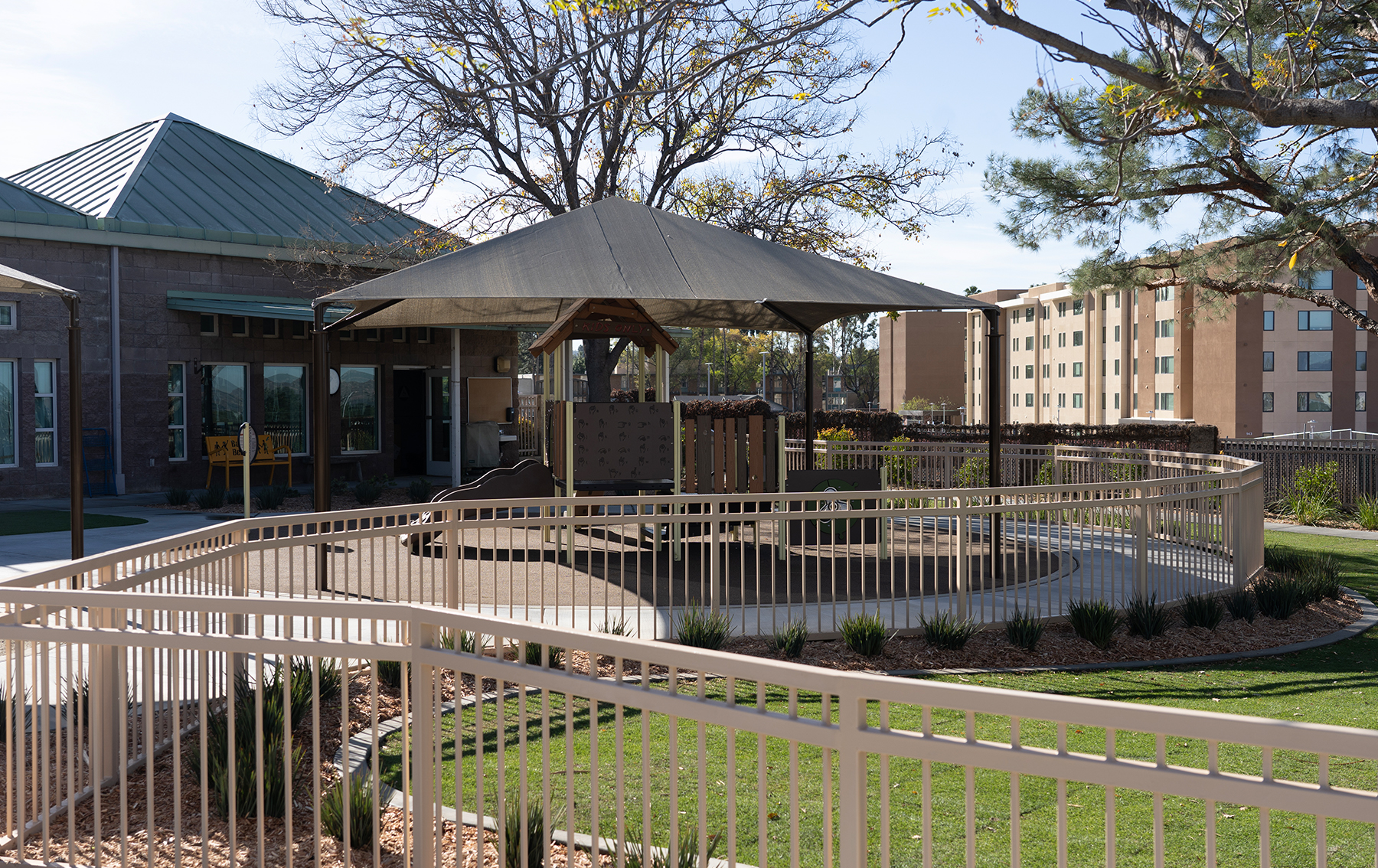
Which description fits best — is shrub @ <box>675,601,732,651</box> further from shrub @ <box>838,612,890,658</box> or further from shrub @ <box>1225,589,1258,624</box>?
shrub @ <box>1225,589,1258,624</box>

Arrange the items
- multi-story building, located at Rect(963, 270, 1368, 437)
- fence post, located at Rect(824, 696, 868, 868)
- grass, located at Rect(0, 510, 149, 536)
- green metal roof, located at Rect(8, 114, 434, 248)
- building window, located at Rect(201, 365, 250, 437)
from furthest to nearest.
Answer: multi-story building, located at Rect(963, 270, 1368, 437) < building window, located at Rect(201, 365, 250, 437) < green metal roof, located at Rect(8, 114, 434, 248) < grass, located at Rect(0, 510, 149, 536) < fence post, located at Rect(824, 696, 868, 868)

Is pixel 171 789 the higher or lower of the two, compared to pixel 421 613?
lower

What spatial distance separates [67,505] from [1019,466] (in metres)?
16.5

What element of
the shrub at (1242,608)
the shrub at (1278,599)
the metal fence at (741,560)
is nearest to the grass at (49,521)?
the metal fence at (741,560)

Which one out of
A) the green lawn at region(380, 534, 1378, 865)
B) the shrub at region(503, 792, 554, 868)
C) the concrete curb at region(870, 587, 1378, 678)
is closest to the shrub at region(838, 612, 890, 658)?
the concrete curb at region(870, 587, 1378, 678)

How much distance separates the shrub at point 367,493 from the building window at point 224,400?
4.03 m

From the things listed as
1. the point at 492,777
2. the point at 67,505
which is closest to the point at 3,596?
the point at 492,777

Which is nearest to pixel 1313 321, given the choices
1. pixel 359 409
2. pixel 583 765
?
pixel 359 409

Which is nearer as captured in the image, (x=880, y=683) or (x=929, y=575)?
(x=880, y=683)

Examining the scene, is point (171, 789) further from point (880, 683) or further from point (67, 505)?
point (67, 505)

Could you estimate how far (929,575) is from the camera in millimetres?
11523

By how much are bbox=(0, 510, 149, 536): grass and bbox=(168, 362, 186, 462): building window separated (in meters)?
3.93

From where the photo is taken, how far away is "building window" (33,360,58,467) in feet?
68.4

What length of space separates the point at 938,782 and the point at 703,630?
270cm
